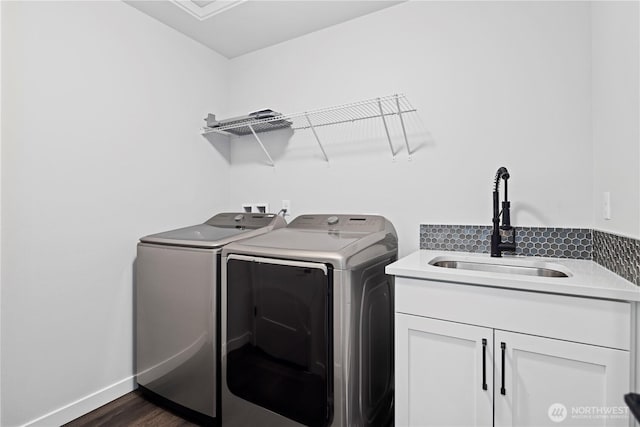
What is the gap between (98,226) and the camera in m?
1.86

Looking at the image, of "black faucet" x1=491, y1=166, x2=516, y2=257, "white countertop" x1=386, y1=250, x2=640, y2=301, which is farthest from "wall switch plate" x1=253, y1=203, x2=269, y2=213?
"black faucet" x1=491, y1=166, x2=516, y2=257

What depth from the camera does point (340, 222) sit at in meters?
2.03

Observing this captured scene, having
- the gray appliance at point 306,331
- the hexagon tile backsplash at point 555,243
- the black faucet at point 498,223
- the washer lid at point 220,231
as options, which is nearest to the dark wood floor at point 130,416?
the gray appliance at point 306,331

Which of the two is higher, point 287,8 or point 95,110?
point 287,8

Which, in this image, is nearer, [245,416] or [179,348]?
[245,416]

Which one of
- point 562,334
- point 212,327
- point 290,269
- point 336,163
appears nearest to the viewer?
point 562,334

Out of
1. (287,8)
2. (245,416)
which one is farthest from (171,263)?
(287,8)

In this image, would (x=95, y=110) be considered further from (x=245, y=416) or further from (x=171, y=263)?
(x=245, y=416)

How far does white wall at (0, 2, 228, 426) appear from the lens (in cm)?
154

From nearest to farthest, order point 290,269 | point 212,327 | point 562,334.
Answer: point 562,334 → point 290,269 → point 212,327

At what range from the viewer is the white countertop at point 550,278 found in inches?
39.8

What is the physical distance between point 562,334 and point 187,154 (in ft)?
7.82

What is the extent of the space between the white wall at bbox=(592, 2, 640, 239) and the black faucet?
13.7 inches

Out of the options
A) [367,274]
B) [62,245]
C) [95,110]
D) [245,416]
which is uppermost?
[95,110]
